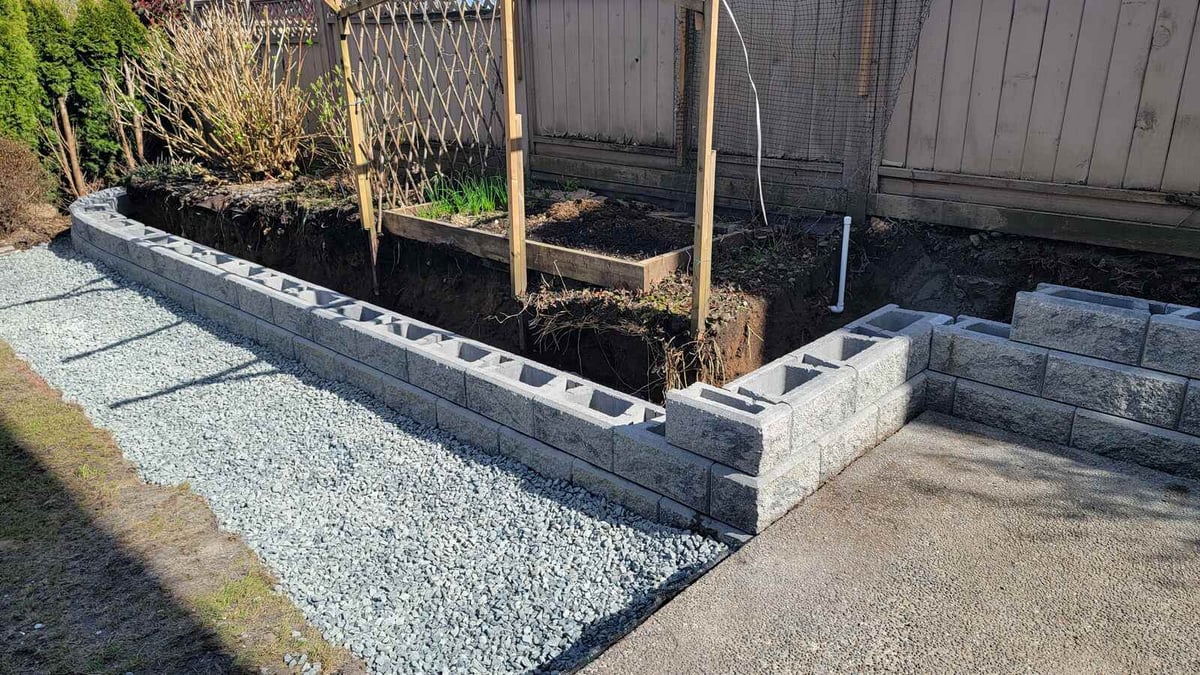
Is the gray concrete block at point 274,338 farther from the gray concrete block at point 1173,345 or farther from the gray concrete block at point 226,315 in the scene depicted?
the gray concrete block at point 1173,345

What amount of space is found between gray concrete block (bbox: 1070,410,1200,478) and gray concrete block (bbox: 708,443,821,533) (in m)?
1.23

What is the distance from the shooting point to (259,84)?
693 cm

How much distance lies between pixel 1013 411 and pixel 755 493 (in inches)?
55.2

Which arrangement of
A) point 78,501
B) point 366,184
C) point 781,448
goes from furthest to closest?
point 366,184 → point 78,501 → point 781,448

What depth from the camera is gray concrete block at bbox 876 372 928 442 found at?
3.21 meters

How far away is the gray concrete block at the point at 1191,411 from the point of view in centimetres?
286

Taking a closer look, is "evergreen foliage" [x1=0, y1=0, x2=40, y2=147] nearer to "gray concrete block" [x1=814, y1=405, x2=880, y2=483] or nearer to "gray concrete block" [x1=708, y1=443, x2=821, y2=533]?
"gray concrete block" [x1=708, y1=443, x2=821, y2=533]

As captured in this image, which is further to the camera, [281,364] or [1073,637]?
[281,364]

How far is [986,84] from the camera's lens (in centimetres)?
394

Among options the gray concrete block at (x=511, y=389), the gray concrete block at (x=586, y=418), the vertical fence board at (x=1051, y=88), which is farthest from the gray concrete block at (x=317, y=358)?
the vertical fence board at (x=1051, y=88)

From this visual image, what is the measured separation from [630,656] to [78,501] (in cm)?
253

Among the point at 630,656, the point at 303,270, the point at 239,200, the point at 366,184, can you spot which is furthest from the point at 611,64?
the point at 630,656

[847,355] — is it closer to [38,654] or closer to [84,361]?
[38,654]

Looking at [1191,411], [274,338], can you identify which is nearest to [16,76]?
[274,338]
